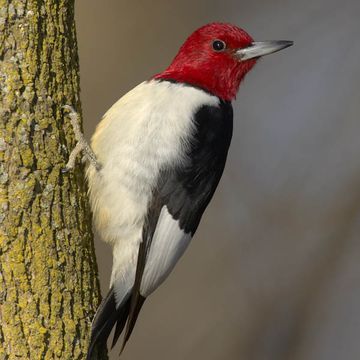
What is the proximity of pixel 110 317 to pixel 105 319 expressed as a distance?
0.23ft

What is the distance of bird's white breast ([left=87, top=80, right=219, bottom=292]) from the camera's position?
3.69 meters

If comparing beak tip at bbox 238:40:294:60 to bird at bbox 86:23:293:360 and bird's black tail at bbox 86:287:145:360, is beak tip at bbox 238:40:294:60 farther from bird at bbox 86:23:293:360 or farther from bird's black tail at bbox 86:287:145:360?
bird's black tail at bbox 86:287:145:360

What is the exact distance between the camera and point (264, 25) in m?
6.31

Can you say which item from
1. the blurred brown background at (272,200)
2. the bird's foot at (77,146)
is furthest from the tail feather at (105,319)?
the blurred brown background at (272,200)

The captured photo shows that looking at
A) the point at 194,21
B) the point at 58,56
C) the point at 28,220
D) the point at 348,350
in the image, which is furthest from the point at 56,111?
the point at 348,350

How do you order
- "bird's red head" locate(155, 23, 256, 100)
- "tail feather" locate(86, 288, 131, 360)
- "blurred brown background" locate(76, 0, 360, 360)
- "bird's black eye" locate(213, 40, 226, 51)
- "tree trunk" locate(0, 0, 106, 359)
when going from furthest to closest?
"blurred brown background" locate(76, 0, 360, 360) → "bird's black eye" locate(213, 40, 226, 51) → "bird's red head" locate(155, 23, 256, 100) → "tail feather" locate(86, 288, 131, 360) → "tree trunk" locate(0, 0, 106, 359)

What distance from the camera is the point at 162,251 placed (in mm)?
3773

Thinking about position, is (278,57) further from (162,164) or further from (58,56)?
(58,56)

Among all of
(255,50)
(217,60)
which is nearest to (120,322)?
(217,60)

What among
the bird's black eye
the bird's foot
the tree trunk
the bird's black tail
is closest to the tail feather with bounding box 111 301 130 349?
the bird's black tail

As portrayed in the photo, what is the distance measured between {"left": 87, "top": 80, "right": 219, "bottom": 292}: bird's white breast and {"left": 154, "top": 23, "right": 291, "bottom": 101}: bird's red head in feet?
1.75

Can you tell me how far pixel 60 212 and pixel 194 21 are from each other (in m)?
3.16

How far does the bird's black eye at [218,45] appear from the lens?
14.5ft

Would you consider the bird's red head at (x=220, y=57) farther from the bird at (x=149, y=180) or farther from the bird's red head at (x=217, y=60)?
the bird at (x=149, y=180)
